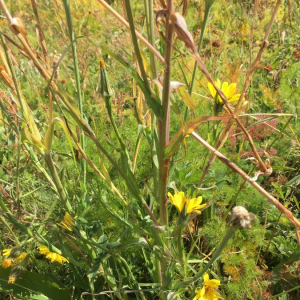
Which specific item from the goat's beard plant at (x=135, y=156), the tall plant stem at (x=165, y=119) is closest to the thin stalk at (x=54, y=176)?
the goat's beard plant at (x=135, y=156)

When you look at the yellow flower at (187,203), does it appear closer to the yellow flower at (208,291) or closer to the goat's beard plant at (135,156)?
the goat's beard plant at (135,156)

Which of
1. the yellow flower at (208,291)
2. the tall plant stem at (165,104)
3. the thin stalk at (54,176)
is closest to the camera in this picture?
the tall plant stem at (165,104)

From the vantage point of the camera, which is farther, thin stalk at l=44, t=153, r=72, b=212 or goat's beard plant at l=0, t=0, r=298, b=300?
thin stalk at l=44, t=153, r=72, b=212

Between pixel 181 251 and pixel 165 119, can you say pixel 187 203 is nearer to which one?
pixel 181 251

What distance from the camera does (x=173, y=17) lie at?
1.12 ft

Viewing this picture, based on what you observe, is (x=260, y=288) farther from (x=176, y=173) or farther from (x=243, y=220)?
(x=243, y=220)

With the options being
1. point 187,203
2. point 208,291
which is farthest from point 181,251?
point 208,291

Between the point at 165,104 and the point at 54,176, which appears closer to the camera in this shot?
the point at 165,104

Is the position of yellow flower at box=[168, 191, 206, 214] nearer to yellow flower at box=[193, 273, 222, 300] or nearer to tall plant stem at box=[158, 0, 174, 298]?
tall plant stem at box=[158, 0, 174, 298]

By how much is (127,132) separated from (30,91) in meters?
0.98

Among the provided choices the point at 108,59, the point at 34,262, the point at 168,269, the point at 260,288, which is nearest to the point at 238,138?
the point at 260,288

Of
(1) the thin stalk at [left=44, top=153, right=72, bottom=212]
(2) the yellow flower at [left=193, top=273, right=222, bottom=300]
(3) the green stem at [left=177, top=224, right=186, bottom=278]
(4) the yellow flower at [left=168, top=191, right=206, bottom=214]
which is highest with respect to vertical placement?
(1) the thin stalk at [left=44, top=153, right=72, bottom=212]

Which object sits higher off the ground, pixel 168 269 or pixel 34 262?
pixel 168 269

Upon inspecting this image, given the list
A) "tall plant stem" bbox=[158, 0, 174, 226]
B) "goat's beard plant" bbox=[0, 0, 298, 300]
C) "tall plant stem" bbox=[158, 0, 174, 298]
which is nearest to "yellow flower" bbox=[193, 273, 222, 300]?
"goat's beard plant" bbox=[0, 0, 298, 300]
